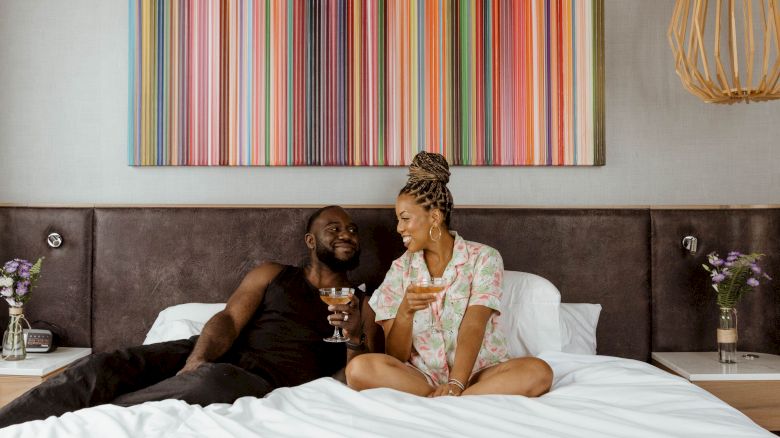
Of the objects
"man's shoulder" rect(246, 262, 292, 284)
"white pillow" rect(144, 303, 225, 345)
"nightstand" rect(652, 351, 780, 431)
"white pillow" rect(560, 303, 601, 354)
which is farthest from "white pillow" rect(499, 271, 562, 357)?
"white pillow" rect(144, 303, 225, 345)

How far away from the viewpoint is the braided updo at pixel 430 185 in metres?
2.35

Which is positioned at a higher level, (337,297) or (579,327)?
(337,297)

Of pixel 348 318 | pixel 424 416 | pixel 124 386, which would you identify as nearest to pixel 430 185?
pixel 348 318

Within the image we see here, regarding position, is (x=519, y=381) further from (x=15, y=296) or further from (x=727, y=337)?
(x=15, y=296)

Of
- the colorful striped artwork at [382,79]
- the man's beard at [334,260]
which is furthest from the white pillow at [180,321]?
the colorful striped artwork at [382,79]

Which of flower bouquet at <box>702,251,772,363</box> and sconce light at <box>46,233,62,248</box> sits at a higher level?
sconce light at <box>46,233,62,248</box>

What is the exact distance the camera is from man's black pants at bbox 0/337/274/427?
5.82 feet

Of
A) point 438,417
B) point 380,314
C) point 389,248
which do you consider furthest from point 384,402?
point 389,248

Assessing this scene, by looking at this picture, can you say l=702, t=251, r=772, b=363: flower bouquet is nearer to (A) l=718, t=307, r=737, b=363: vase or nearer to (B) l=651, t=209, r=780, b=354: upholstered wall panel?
(A) l=718, t=307, r=737, b=363: vase

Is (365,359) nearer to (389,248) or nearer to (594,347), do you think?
(389,248)

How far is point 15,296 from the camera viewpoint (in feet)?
8.45

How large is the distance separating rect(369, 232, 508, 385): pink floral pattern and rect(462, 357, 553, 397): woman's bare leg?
0.22 m

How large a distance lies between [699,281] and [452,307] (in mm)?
1215

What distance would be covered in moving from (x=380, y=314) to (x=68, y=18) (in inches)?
79.0
